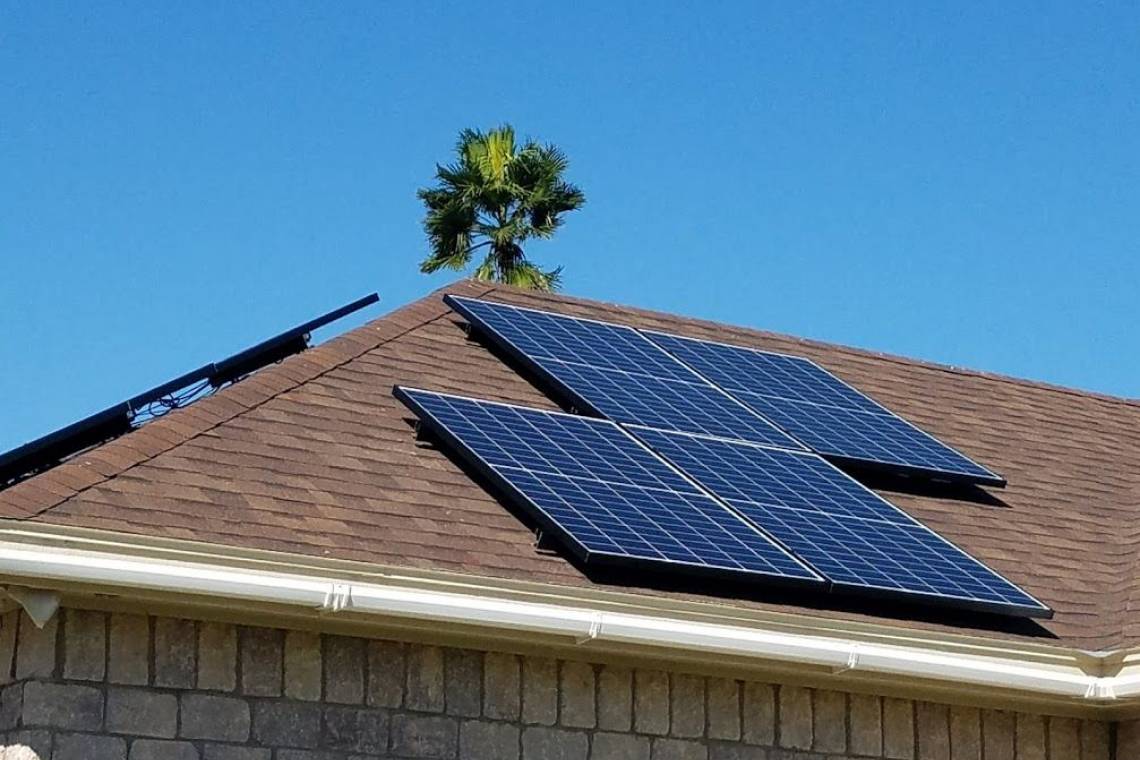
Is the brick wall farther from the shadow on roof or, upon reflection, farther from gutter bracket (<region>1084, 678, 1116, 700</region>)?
gutter bracket (<region>1084, 678, 1116, 700</region>)

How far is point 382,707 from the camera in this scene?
9.46m

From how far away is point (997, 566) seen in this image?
1266 centimetres

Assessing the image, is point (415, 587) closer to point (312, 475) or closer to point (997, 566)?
point (312, 475)

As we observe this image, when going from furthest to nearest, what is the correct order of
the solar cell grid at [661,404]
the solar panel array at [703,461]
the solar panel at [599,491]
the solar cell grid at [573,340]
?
the solar cell grid at [573,340], the solar cell grid at [661,404], the solar panel array at [703,461], the solar panel at [599,491]

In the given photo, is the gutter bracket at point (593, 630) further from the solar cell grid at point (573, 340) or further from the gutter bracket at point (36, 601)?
the solar cell grid at point (573, 340)

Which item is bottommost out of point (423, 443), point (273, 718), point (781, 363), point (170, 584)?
point (273, 718)

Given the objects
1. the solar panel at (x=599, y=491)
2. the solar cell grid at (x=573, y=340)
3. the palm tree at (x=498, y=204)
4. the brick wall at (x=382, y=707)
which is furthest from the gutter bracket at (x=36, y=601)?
the palm tree at (x=498, y=204)

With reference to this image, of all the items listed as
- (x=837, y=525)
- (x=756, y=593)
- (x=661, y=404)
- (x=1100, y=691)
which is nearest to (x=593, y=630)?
(x=756, y=593)

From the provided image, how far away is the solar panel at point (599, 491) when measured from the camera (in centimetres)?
1040

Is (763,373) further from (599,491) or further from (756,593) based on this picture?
(756,593)

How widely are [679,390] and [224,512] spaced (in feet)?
15.3

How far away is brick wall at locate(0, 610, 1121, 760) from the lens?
8695 mm

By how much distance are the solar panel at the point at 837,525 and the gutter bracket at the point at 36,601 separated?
174 inches

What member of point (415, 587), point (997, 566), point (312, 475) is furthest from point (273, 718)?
point (997, 566)
